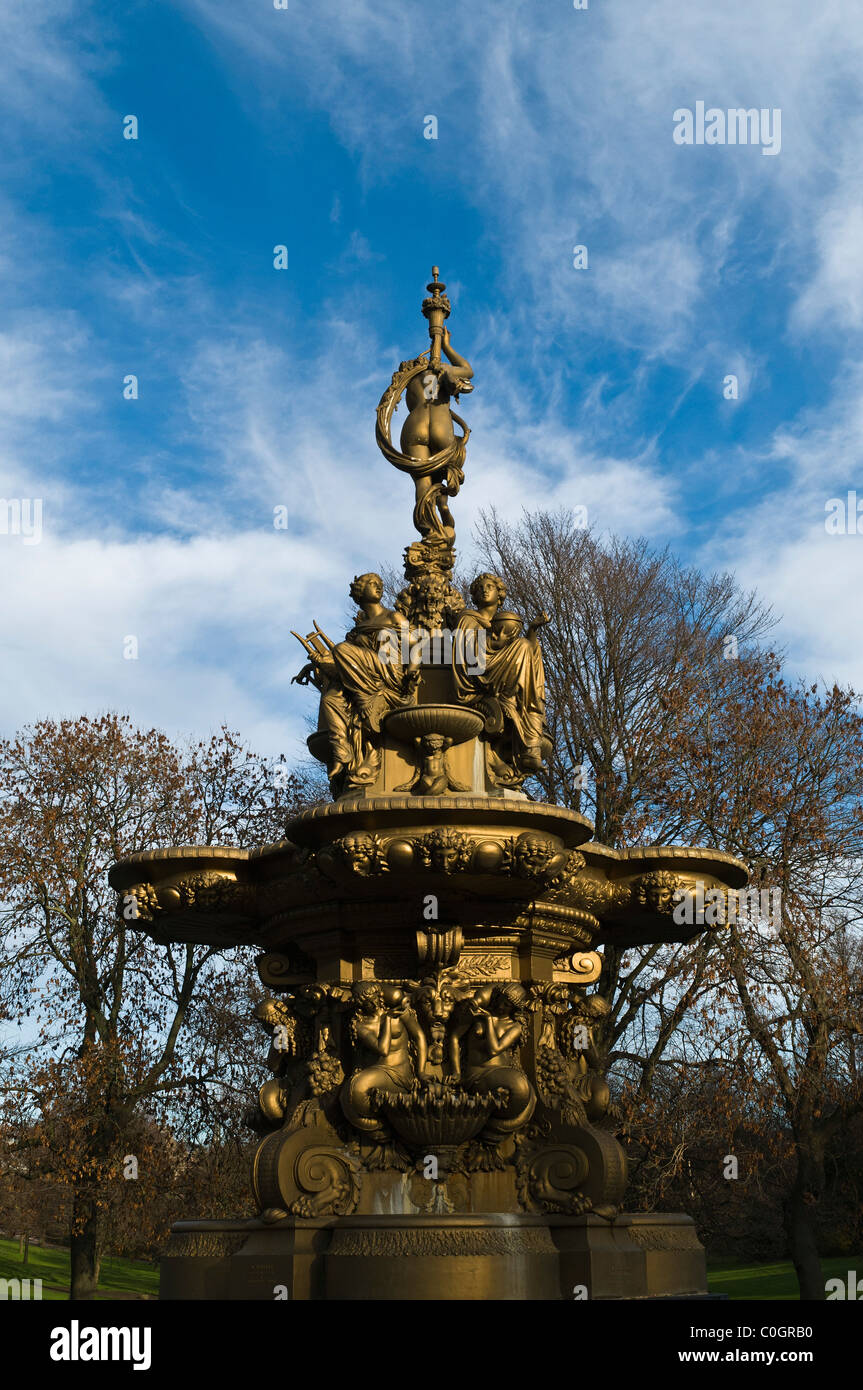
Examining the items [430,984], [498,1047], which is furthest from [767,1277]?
[430,984]

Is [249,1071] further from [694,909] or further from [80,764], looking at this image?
[694,909]

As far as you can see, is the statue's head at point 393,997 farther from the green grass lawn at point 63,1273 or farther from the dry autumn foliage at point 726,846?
the green grass lawn at point 63,1273

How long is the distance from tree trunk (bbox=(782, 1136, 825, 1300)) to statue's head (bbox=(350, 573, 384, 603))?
11512 mm

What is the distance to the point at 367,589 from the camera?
10.7m

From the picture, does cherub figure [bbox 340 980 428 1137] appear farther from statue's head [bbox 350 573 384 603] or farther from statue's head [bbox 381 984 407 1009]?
statue's head [bbox 350 573 384 603]

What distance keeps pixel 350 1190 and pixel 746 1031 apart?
37.3ft

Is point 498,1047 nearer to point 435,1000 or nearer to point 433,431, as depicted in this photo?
point 435,1000

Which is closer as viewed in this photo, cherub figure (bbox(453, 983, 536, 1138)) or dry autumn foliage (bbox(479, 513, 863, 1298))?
cherub figure (bbox(453, 983, 536, 1138))

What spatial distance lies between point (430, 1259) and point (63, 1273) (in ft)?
89.2

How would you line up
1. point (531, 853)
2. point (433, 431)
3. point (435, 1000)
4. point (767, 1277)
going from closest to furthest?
1. point (531, 853)
2. point (435, 1000)
3. point (433, 431)
4. point (767, 1277)

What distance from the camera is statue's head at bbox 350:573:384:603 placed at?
1070cm

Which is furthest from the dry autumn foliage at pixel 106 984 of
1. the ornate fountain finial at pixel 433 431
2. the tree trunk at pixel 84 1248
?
the ornate fountain finial at pixel 433 431

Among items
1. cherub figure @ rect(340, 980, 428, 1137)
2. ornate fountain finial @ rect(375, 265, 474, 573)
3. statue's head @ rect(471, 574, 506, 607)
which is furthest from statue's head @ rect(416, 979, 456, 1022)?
ornate fountain finial @ rect(375, 265, 474, 573)

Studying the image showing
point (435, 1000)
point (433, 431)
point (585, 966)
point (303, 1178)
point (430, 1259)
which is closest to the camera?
point (430, 1259)
